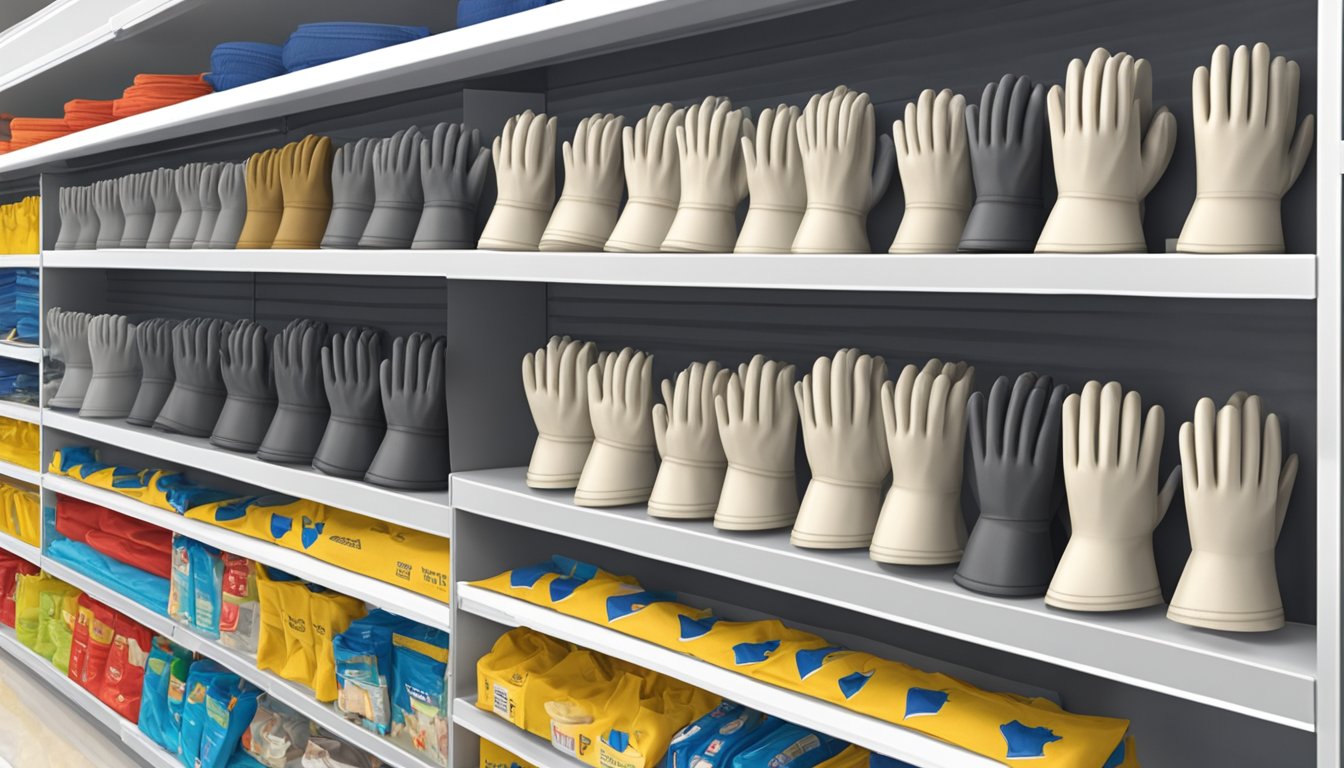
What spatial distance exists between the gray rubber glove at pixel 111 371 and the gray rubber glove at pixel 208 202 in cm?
65

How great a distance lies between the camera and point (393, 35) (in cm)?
240

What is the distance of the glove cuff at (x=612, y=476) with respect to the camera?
6.44 ft

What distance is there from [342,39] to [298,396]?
0.78 metres

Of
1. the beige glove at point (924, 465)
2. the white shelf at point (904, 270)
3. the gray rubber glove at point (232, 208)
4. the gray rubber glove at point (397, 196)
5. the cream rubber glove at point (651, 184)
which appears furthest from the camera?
the gray rubber glove at point (232, 208)

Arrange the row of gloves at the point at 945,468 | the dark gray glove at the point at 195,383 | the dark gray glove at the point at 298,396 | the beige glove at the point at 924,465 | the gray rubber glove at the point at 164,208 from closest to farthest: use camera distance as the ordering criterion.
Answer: the row of gloves at the point at 945,468
the beige glove at the point at 924,465
the dark gray glove at the point at 298,396
the dark gray glove at the point at 195,383
the gray rubber glove at the point at 164,208

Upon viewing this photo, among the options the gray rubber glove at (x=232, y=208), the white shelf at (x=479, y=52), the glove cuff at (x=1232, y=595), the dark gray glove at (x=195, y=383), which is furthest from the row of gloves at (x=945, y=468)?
the dark gray glove at (x=195, y=383)

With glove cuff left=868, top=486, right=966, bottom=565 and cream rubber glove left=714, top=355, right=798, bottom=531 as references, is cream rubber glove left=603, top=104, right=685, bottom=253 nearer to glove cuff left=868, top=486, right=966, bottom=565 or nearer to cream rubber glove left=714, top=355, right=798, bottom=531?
cream rubber glove left=714, top=355, right=798, bottom=531

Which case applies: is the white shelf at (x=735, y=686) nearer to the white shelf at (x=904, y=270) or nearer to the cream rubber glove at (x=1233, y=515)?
the cream rubber glove at (x=1233, y=515)

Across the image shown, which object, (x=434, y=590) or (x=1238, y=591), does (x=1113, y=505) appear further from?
(x=434, y=590)

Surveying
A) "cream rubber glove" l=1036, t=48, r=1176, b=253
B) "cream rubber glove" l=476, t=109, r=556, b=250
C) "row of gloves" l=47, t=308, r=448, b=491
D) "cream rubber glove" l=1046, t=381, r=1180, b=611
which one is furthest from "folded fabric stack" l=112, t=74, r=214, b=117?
"cream rubber glove" l=1046, t=381, r=1180, b=611

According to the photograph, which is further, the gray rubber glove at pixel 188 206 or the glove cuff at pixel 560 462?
the gray rubber glove at pixel 188 206

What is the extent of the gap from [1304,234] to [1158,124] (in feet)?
0.74

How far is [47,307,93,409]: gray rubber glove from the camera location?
3633mm

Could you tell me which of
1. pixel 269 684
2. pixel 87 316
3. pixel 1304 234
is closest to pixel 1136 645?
pixel 1304 234
